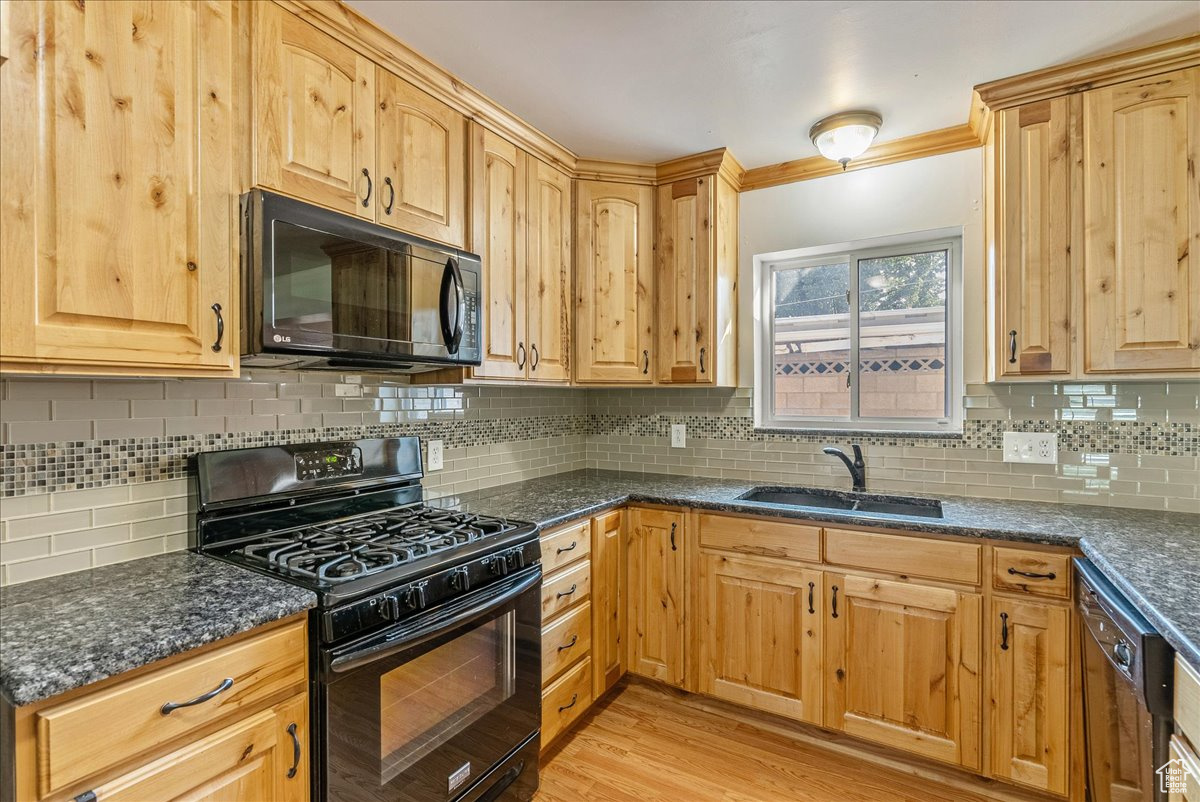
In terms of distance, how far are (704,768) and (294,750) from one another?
4.80 feet

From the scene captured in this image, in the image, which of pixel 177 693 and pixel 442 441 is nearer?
pixel 177 693

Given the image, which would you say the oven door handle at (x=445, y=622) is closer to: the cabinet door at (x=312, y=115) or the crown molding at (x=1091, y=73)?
the cabinet door at (x=312, y=115)

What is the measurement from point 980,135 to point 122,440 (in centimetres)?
307

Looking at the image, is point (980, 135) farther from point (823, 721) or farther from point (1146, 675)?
point (823, 721)

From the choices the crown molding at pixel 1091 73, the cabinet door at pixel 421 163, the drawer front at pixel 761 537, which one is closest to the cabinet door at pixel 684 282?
the drawer front at pixel 761 537

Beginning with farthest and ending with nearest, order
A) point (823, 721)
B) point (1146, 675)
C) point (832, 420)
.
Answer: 1. point (832, 420)
2. point (823, 721)
3. point (1146, 675)

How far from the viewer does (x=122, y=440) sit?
146 cm

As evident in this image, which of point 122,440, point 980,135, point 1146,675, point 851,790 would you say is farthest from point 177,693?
point 980,135

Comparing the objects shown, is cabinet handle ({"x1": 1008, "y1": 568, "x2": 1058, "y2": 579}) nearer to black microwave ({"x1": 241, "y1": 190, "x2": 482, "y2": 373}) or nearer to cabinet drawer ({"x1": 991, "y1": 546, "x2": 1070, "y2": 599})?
cabinet drawer ({"x1": 991, "y1": 546, "x2": 1070, "y2": 599})

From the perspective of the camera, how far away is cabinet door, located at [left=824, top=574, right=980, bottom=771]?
1903mm

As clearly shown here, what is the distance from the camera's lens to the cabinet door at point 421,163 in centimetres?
178

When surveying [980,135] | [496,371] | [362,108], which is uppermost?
[980,135]

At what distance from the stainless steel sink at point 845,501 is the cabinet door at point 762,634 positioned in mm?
333

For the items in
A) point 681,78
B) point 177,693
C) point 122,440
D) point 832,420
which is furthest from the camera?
point 832,420
